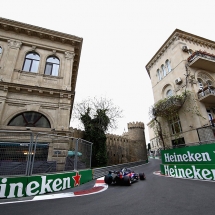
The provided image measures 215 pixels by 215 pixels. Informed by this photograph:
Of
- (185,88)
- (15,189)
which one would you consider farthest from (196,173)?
(185,88)

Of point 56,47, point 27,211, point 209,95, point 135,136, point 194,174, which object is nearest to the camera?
point 27,211

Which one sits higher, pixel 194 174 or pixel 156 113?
pixel 156 113

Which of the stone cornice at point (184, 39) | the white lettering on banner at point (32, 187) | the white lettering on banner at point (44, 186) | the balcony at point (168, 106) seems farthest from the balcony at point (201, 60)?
the white lettering on banner at point (32, 187)

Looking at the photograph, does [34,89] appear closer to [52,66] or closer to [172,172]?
[52,66]

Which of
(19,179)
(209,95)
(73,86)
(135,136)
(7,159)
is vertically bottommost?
(19,179)

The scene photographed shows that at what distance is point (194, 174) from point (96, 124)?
451 inches

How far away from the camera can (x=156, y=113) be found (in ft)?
50.2

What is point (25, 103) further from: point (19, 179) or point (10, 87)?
point (19, 179)

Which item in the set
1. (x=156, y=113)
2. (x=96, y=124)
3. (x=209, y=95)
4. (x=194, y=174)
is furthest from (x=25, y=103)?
(x=209, y=95)

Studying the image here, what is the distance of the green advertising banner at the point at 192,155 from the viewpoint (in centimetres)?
736

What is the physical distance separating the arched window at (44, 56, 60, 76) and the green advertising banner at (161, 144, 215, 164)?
37.2 ft

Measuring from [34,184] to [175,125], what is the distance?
1520cm

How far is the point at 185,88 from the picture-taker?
14172 millimetres

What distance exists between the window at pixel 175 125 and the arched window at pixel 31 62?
51.0 feet
